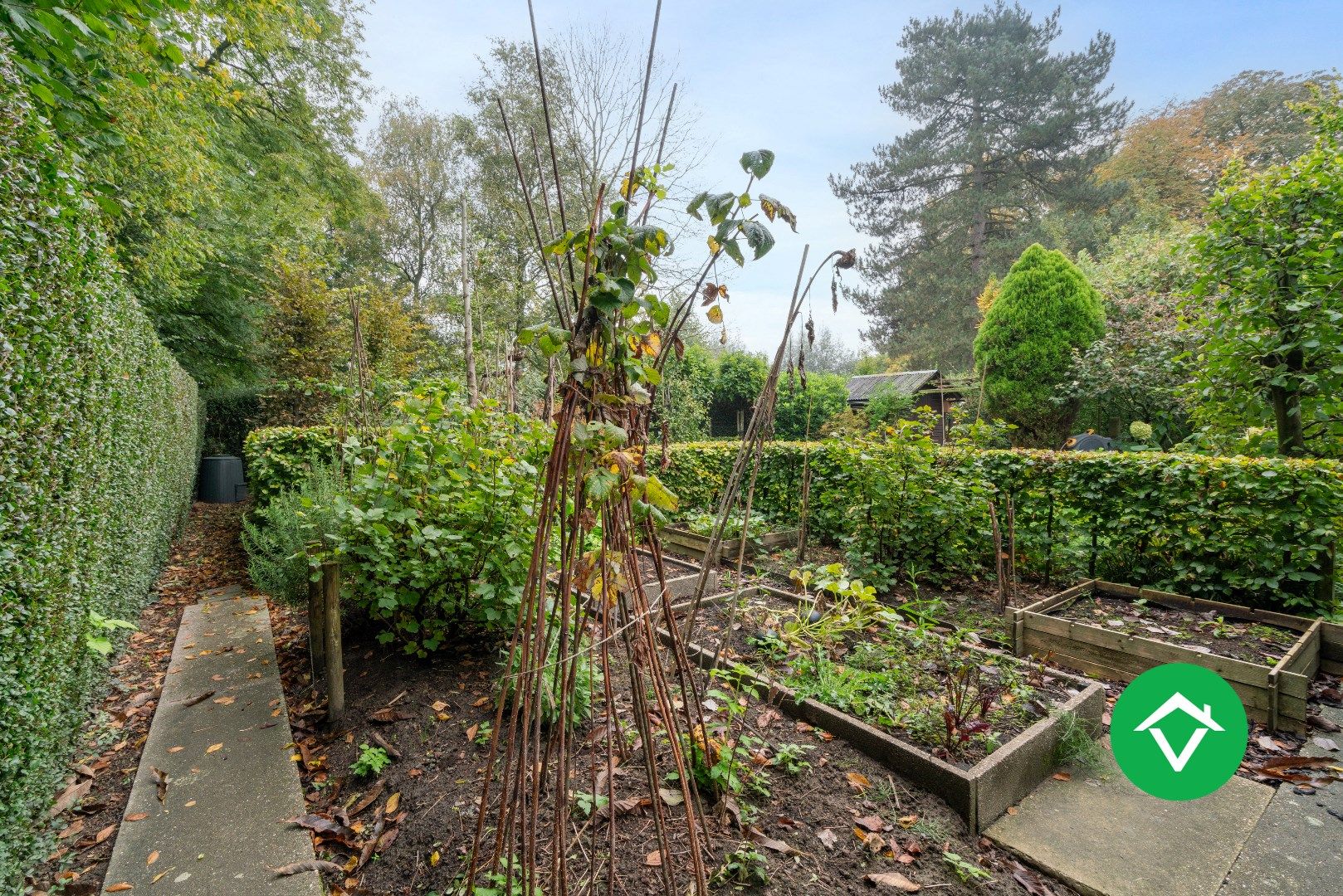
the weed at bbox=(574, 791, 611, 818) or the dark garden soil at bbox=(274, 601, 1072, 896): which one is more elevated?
the weed at bbox=(574, 791, 611, 818)

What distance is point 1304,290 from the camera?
162 inches

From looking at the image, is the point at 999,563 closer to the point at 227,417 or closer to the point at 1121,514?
the point at 1121,514

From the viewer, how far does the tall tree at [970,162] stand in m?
17.8

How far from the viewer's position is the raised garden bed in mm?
2076

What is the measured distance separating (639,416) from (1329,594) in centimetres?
474

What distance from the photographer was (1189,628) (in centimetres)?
352

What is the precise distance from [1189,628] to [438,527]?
4.35m

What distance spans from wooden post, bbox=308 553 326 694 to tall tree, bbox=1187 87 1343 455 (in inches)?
246

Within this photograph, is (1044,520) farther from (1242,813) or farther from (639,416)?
(639,416)

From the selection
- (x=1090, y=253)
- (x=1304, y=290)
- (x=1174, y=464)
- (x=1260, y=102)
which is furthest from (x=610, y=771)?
(x=1260, y=102)

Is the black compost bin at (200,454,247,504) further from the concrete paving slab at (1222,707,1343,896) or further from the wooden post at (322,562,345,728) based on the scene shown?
the concrete paving slab at (1222,707,1343,896)

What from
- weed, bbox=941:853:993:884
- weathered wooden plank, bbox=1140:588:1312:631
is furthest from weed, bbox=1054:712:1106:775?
weathered wooden plank, bbox=1140:588:1312:631

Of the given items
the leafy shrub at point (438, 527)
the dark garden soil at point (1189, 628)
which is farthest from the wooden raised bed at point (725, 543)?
the leafy shrub at point (438, 527)

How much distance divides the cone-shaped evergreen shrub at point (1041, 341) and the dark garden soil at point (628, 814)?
31.5 feet
